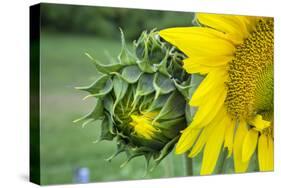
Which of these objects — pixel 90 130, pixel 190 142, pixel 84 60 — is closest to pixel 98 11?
pixel 84 60

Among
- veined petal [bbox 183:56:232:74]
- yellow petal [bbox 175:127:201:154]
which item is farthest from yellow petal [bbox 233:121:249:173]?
veined petal [bbox 183:56:232:74]

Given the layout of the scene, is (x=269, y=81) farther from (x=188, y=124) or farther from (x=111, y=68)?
(x=111, y=68)

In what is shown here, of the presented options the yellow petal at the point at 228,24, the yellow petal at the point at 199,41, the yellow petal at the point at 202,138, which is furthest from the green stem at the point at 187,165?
the yellow petal at the point at 228,24

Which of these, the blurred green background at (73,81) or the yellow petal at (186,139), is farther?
the yellow petal at (186,139)

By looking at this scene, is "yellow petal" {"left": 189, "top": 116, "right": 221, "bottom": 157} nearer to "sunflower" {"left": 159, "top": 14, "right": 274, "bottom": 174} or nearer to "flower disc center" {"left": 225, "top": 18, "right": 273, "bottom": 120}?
"sunflower" {"left": 159, "top": 14, "right": 274, "bottom": 174}

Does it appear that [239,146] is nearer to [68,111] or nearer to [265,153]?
[265,153]

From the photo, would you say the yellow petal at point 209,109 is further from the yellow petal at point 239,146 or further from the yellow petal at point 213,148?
the yellow petal at point 239,146
